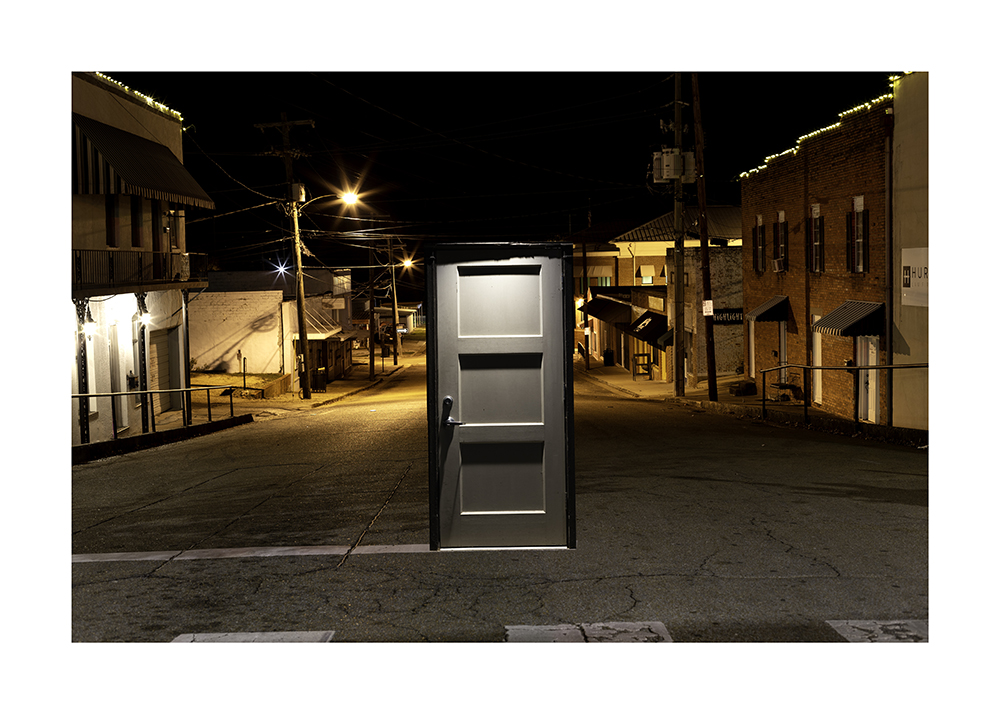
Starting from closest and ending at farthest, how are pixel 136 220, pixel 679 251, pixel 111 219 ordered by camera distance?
pixel 111 219 → pixel 136 220 → pixel 679 251

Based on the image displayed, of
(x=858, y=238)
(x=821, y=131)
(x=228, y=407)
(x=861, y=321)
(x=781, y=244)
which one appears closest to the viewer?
(x=861, y=321)

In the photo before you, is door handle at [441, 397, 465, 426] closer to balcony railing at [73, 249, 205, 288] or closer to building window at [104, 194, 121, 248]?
balcony railing at [73, 249, 205, 288]

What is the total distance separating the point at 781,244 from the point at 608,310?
22101mm

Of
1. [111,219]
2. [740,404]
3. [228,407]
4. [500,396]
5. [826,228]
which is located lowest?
[228,407]

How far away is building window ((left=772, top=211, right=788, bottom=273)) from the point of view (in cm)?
2756

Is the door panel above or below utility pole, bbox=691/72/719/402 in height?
below

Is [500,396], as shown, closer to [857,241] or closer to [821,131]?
[857,241]

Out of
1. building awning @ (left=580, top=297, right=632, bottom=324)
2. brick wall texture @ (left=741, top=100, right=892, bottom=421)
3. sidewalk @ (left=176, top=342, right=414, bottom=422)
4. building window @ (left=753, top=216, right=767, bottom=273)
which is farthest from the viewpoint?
building awning @ (left=580, top=297, right=632, bottom=324)

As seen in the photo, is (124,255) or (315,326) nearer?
(124,255)

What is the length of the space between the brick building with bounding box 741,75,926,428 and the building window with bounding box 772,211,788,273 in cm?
3

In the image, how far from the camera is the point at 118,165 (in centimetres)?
2077

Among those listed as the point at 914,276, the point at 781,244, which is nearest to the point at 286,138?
the point at 781,244

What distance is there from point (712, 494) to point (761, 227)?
2227 cm

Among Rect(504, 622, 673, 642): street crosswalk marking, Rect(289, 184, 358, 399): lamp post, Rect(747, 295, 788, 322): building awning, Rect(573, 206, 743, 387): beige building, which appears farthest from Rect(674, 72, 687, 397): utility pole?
Rect(504, 622, 673, 642): street crosswalk marking
